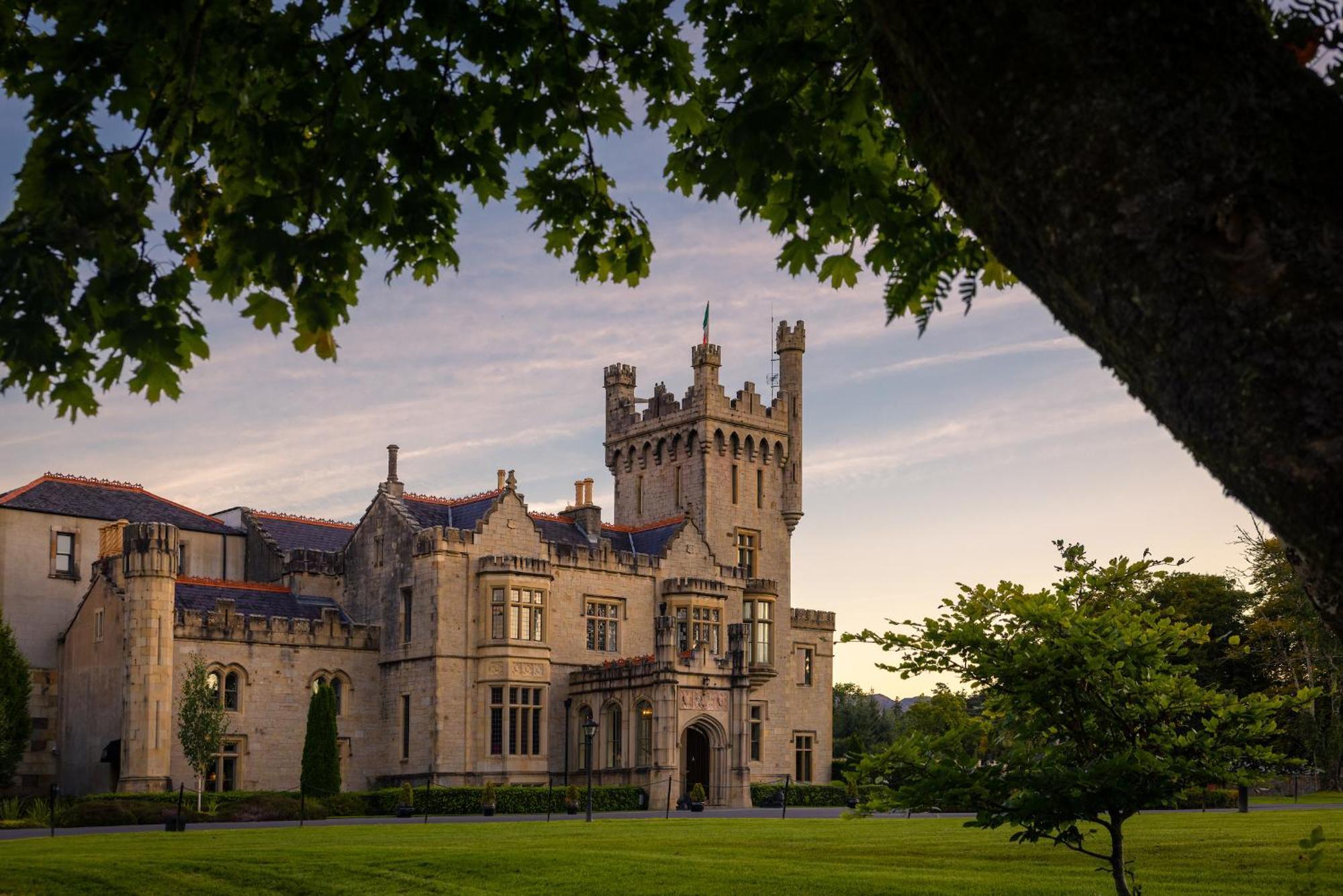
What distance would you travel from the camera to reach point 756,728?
177 feet

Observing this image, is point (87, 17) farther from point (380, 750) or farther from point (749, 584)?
point (749, 584)

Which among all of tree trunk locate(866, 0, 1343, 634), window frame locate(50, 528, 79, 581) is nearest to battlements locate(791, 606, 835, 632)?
window frame locate(50, 528, 79, 581)

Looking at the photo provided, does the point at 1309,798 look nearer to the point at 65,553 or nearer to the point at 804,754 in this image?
the point at 804,754

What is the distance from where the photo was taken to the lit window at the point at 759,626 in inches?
2078

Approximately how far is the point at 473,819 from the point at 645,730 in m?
9.60

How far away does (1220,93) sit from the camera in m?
3.33

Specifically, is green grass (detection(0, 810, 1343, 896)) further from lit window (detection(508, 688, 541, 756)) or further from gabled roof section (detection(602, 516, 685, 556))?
gabled roof section (detection(602, 516, 685, 556))

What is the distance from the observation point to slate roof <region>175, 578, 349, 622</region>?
44312mm

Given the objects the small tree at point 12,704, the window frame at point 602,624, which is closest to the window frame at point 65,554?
the small tree at point 12,704

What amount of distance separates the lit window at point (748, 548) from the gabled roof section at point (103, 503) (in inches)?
779

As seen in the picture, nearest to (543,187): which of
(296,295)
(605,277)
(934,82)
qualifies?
(605,277)

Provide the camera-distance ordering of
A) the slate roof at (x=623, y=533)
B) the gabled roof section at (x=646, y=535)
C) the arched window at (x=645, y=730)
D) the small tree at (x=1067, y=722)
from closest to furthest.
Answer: the small tree at (x=1067, y=722) < the arched window at (x=645, y=730) < the slate roof at (x=623, y=533) < the gabled roof section at (x=646, y=535)

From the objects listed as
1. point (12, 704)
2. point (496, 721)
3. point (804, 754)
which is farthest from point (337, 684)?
point (804, 754)

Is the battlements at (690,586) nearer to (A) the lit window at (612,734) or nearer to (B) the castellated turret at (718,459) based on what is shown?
(B) the castellated turret at (718,459)
